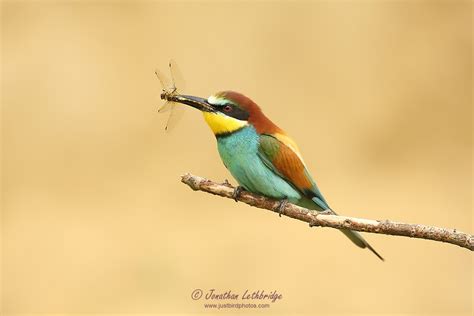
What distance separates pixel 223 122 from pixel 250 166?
167 mm

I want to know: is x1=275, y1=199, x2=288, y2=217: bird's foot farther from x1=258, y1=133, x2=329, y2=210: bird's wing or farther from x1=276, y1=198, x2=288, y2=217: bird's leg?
x1=258, y1=133, x2=329, y2=210: bird's wing

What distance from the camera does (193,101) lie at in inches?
94.3

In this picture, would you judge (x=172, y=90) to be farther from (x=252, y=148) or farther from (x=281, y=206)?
(x=281, y=206)

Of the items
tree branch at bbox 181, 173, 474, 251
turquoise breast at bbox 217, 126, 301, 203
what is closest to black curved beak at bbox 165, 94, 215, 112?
turquoise breast at bbox 217, 126, 301, 203

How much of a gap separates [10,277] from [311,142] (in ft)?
7.50

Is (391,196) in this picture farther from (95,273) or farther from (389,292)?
(95,273)

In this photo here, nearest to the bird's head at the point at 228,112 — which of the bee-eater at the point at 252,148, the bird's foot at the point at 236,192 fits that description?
the bee-eater at the point at 252,148

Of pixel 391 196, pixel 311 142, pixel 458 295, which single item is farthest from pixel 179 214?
pixel 458 295

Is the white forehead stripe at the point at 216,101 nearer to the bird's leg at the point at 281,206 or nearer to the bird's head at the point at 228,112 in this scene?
the bird's head at the point at 228,112

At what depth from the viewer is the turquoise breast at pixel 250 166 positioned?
2451 mm

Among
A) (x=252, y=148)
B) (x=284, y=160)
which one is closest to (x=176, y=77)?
(x=252, y=148)

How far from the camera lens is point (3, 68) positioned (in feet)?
17.7

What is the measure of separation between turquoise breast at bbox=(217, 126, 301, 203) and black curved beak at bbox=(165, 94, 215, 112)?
119 millimetres

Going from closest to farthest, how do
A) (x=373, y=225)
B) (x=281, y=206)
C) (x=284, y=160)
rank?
(x=373, y=225)
(x=281, y=206)
(x=284, y=160)
